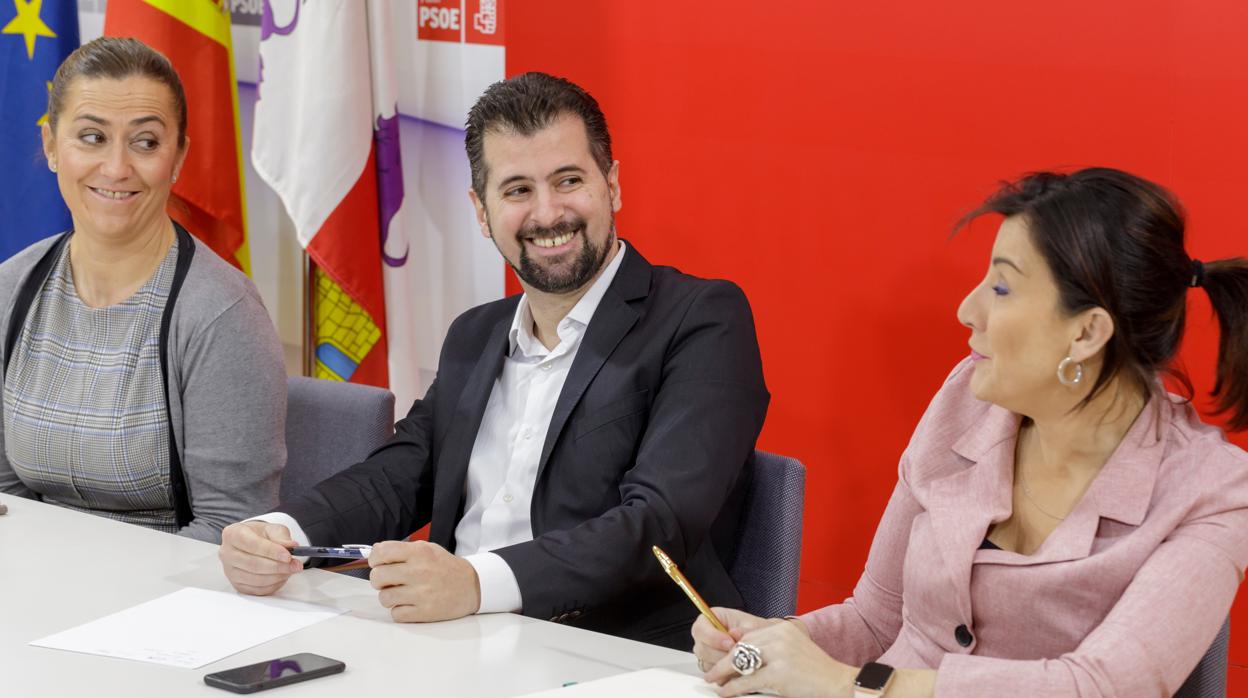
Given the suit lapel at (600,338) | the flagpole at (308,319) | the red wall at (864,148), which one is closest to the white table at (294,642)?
the suit lapel at (600,338)

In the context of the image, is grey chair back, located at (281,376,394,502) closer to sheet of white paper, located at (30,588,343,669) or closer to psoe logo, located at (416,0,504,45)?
sheet of white paper, located at (30,588,343,669)

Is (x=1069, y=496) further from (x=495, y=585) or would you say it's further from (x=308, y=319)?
(x=308, y=319)

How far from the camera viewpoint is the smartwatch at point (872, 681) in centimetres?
156

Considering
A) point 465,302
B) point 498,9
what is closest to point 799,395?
point 465,302

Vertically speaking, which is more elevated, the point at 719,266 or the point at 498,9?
the point at 498,9

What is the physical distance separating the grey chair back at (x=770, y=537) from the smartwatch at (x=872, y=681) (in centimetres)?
64

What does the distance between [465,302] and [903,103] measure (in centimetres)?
140

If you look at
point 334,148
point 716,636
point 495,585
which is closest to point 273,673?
point 495,585

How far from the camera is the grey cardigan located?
2570 mm

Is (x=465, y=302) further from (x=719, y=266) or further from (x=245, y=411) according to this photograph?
(x=245, y=411)

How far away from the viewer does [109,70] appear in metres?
2.74

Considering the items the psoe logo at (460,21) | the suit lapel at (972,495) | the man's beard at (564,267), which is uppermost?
the psoe logo at (460,21)

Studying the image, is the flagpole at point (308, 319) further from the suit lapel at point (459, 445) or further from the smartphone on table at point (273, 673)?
the smartphone on table at point (273, 673)

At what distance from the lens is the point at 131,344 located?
2.65m
